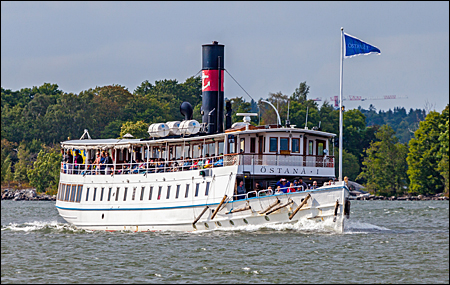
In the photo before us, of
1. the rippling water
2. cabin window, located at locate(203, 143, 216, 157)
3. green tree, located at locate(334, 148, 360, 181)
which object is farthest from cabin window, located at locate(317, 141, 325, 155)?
green tree, located at locate(334, 148, 360, 181)

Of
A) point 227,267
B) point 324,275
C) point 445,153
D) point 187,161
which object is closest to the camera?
point 324,275

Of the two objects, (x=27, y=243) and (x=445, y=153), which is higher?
(x=445, y=153)

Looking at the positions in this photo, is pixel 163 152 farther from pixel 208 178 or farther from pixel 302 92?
pixel 302 92

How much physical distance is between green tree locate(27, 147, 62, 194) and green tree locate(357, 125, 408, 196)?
161 feet

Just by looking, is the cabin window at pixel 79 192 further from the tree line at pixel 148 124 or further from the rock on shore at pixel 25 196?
the rock on shore at pixel 25 196

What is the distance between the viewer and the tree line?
11106 cm

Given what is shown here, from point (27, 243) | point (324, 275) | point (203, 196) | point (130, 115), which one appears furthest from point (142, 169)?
point (130, 115)

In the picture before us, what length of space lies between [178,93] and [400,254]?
10647 cm

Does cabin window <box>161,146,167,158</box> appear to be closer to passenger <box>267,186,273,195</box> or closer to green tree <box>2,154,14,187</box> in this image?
passenger <box>267,186,273,195</box>

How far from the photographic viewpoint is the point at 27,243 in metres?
36.6

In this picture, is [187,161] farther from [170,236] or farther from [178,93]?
[178,93]

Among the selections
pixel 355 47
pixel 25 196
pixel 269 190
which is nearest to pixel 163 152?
pixel 269 190

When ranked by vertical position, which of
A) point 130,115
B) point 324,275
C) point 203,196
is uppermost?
point 130,115

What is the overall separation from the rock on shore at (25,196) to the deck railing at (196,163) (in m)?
64.3
